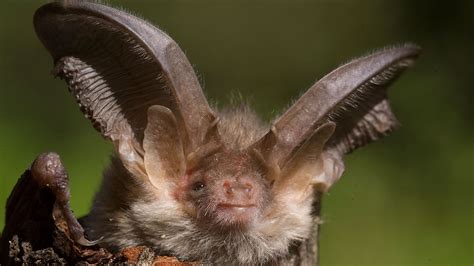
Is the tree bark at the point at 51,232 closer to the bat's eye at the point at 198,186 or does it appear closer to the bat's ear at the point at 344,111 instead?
the bat's eye at the point at 198,186

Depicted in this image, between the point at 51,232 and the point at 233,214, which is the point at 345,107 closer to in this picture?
the point at 233,214

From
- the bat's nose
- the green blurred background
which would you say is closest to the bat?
the bat's nose

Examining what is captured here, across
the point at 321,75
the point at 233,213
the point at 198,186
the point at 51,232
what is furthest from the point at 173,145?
the point at 321,75

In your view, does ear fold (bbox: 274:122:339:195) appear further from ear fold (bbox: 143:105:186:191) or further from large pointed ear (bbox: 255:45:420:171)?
ear fold (bbox: 143:105:186:191)

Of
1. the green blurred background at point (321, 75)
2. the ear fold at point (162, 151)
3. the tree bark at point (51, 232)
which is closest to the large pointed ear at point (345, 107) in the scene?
the ear fold at point (162, 151)

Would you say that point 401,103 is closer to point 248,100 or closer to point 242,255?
point 248,100

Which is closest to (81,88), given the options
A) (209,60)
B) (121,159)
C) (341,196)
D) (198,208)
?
(121,159)
